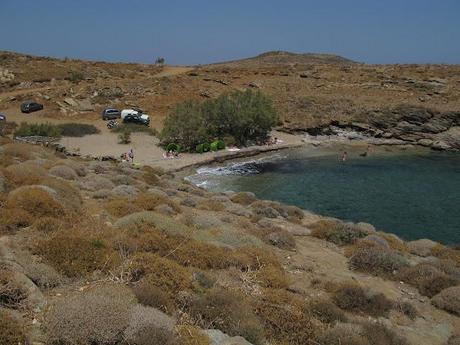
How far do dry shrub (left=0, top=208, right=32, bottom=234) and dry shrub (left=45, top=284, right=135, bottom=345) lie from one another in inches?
190

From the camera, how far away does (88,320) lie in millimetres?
7531

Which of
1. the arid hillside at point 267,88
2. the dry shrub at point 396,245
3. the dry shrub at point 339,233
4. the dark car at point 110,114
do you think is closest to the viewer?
the dry shrub at point 339,233

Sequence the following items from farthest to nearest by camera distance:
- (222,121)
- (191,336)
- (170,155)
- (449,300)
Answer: (222,121), (170,155), (449,300), (191,336)

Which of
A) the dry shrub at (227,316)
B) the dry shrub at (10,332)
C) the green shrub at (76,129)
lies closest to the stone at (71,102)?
the green shrub at (76,129)

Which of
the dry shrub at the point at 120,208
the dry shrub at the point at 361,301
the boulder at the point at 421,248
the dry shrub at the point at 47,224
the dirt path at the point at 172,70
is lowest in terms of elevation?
the boulder at the point at 421,248

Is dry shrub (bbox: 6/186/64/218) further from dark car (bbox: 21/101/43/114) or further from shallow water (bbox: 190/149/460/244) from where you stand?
dark car (bbox: 21/101/43/114)

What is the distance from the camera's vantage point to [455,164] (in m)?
47.5

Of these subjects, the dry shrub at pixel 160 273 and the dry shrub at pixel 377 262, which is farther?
the dry shrub at pixel 377 262

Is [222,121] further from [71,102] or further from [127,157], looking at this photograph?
[71,102]

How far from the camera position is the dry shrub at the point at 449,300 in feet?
43.6

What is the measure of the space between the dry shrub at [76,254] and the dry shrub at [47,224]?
39.5 inches

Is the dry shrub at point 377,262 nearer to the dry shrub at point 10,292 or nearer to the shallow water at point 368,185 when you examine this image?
Result: the dry shrub at point 10,292

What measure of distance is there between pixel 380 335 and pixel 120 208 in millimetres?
10005

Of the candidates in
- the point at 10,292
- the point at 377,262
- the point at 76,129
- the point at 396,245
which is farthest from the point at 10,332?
the point at 76,129
